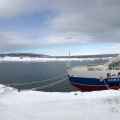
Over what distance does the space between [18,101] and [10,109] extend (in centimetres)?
70

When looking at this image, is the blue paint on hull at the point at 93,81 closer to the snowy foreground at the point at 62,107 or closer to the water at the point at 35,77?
the water at the point at 35,77

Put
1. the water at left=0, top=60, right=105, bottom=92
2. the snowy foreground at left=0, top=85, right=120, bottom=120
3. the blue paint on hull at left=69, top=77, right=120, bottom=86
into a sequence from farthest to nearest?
the water at left=0, top=60, right=105, bottom=92
the blue paint on hull at left=69, top=77, right=120, bottom=86
the snowy foreground at left=0, top=85, right=120, bottom=120

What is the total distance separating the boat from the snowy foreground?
54.3 feet

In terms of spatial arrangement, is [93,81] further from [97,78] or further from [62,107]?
[62,107]

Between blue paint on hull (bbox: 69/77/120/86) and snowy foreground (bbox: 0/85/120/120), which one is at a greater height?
snowy foreground (bbox: 0/85/120/120)

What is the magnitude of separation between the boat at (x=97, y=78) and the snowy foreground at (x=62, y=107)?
16557 mm

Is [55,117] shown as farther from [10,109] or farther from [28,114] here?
→ [10,109]

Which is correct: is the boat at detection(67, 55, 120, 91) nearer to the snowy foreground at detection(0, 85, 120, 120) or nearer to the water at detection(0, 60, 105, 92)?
the water at detection(0, 60, 105, 92)

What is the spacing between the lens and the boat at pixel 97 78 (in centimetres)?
2768

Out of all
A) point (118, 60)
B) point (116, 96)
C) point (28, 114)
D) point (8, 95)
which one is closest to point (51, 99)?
point (28, 114)

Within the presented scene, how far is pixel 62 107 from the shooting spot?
10.5 meters

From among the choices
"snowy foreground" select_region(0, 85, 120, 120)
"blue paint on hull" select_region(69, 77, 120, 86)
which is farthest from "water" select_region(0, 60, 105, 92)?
"snowy foreground" select_region(0, 85, 120, 120)

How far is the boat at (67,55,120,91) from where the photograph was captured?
27.7 metres

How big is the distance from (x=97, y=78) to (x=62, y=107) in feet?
59.8
